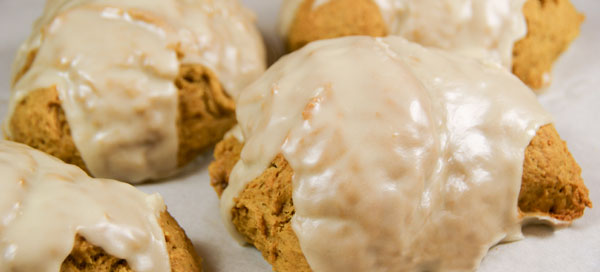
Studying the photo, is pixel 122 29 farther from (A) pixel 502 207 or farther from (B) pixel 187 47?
(A) pixel 502 207

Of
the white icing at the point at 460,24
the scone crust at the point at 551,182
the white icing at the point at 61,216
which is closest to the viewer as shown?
the white icing at the point at 61,216

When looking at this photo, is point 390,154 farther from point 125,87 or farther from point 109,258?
point 125,87

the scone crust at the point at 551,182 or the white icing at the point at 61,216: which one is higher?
the white icing at the point at 61,216

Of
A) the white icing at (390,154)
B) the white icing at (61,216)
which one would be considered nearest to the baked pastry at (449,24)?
the white icing at (390,154)

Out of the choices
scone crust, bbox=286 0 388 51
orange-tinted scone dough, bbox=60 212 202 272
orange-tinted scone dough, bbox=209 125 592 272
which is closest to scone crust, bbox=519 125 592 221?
orange-tinted scone dough, bbox=209 125 592 272

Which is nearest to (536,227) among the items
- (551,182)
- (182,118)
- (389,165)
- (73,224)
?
(551,182)

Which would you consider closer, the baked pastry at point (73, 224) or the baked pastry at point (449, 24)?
the baked pastry at point (73, 224)

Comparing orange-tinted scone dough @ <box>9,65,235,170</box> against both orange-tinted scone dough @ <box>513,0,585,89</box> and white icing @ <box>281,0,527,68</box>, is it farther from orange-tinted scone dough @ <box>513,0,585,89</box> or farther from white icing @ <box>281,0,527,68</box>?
orange-tinted scone dough @ <box>513,0,585,89</box>

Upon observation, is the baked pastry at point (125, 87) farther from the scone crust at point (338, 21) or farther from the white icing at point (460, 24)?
the white icing at point (460, 24)
